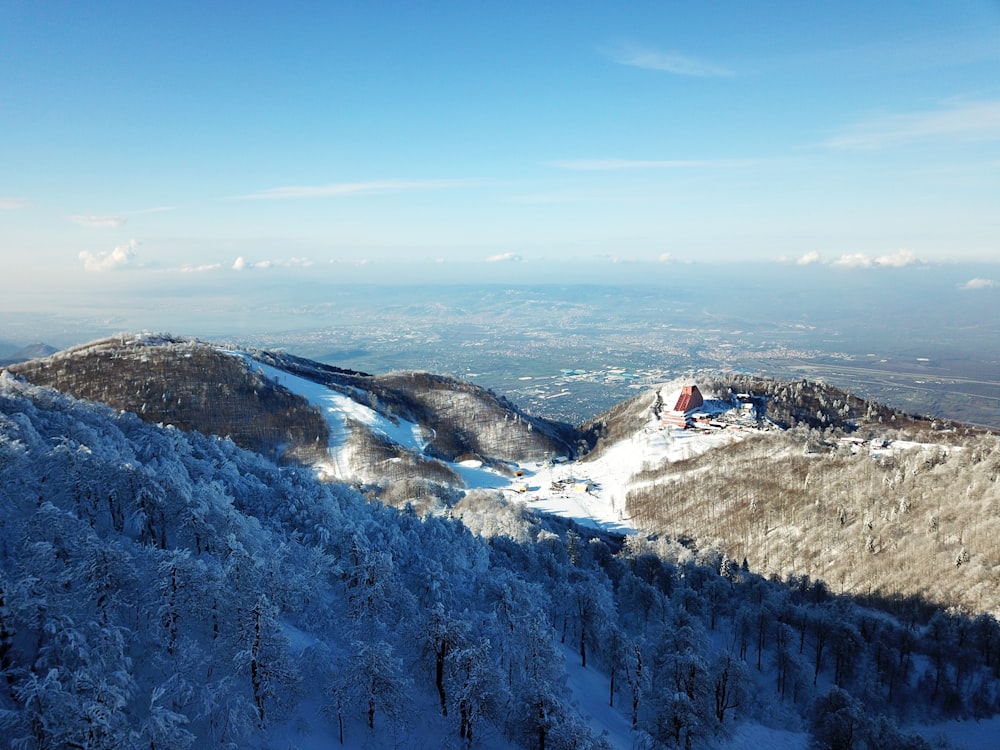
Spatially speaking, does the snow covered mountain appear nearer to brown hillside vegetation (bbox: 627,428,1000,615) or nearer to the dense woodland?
brown hillside vegetation (bbox: 627,428,1000,615)

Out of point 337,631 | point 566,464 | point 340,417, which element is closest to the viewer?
point 337,631

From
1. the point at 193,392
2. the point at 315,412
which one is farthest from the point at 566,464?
the point at 193,392

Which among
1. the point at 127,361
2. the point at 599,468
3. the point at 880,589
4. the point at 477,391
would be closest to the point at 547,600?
the point at 880,589

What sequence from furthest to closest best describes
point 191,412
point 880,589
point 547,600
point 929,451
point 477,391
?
1. point 477,391
2. point 191,412
3. point 929,451
4. point 880,589
5. point 547,600

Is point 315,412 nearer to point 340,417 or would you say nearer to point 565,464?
point 340,417

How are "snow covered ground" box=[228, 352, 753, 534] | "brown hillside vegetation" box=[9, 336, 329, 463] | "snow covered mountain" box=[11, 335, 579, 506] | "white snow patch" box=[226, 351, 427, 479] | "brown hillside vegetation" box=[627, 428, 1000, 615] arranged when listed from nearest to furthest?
"brown hillside vegetation" box=[627, 428, 1000, 615] → "snow covered ground" box=[228, 352, 753, 534] → "snow covered mountain" box=[11, 335, 579, 506] → "brown hillside vegetation" box=[9, 336, 329, 463] → "white snow patch" box=[226, 351, 427, 479]

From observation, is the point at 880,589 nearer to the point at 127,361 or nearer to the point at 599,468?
the point at 599,468

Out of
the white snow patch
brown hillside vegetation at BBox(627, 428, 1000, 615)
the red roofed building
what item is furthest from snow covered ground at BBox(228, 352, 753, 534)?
brown hillside vegetation at BBox(627, 428, 1000, 615)
